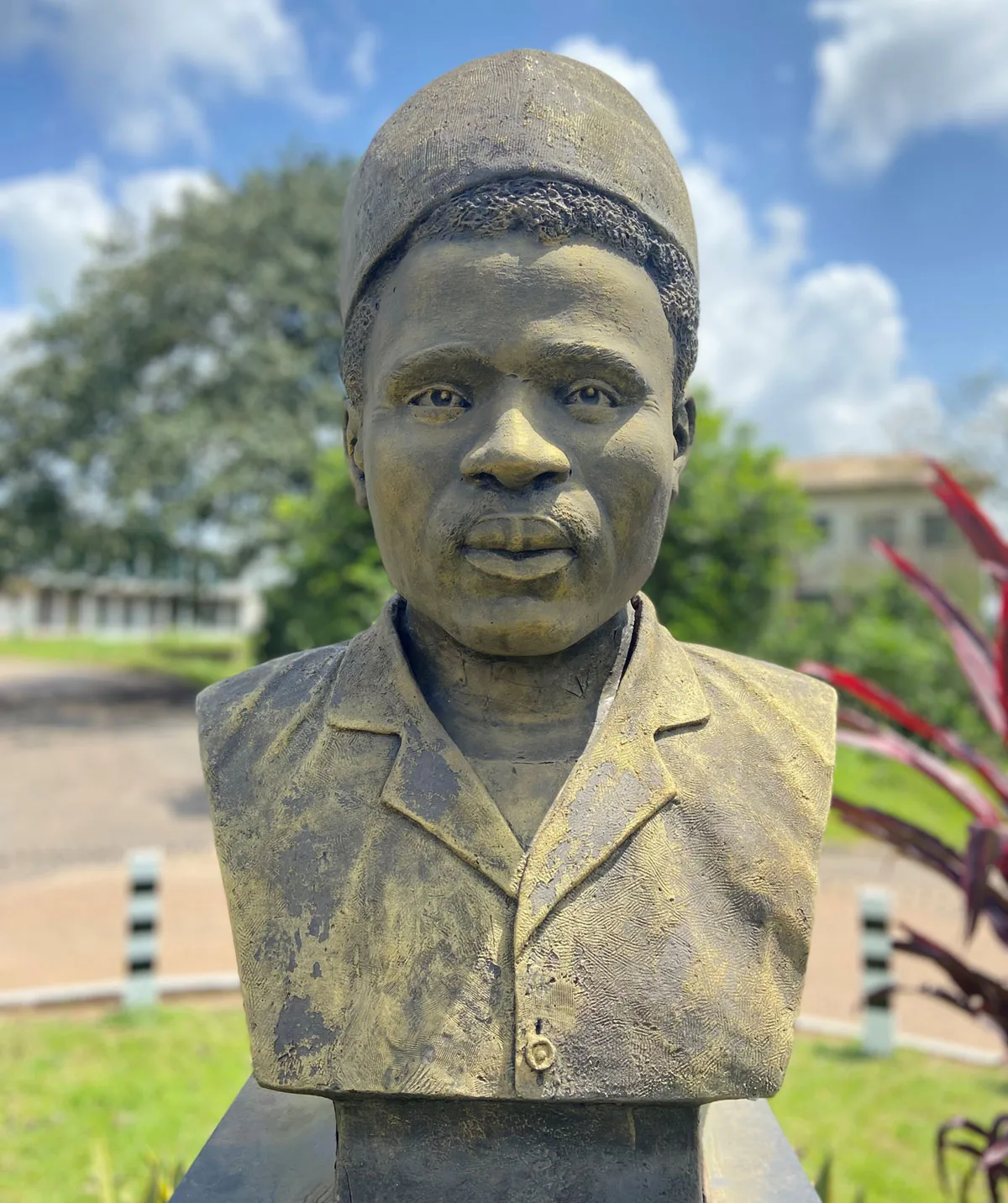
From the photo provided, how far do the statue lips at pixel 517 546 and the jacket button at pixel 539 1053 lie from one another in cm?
75

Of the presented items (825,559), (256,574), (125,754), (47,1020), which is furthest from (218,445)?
(825,559)

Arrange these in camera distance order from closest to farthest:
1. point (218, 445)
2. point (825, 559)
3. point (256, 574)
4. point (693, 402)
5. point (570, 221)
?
point (570, 221) → point (693, 402) → point (218, 445) → point (256, 574) → point (825, 559)

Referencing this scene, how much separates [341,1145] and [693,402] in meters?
1.57

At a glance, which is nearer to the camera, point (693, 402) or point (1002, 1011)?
point (693, 402)

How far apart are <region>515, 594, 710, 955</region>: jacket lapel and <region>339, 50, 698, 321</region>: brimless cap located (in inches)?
→ 31.2

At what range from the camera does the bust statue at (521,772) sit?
163 centimetres

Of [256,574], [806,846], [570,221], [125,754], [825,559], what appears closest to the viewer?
[570,221]

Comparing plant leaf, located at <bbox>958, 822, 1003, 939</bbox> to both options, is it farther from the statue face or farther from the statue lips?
the statue lips

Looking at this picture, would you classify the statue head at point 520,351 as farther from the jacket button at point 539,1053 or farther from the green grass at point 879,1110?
the green grass at point 879,1110

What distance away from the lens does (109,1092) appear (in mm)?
4316

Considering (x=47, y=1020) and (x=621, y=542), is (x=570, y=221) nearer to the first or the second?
(x=621, y=542)

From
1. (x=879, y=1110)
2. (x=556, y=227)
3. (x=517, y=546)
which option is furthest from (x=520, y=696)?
(x=879, y=1110)

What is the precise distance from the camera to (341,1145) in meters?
1.87

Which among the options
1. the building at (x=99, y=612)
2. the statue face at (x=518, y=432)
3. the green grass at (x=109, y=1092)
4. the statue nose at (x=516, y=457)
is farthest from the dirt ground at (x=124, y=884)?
the building at (x=99, y=612)
